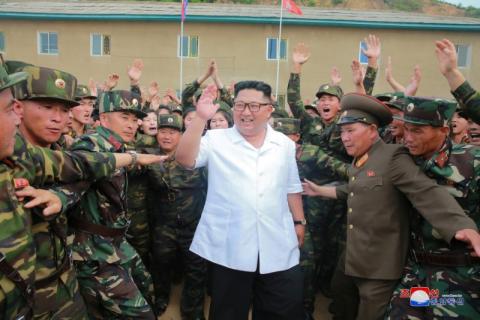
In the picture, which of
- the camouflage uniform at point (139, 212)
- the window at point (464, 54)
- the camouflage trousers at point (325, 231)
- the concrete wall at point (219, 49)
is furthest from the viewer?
the window at point (464, 54)

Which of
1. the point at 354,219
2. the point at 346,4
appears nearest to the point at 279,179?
the point at 354,219

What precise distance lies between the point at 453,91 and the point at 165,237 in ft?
10.2

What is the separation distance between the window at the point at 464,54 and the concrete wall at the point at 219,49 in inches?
9.3

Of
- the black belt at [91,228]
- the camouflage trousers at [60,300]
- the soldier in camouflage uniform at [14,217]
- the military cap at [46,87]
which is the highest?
the military cap at [46,87]

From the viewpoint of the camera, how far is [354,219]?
3.19 m

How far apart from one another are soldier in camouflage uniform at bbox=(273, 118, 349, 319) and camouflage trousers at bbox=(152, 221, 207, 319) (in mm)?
1097

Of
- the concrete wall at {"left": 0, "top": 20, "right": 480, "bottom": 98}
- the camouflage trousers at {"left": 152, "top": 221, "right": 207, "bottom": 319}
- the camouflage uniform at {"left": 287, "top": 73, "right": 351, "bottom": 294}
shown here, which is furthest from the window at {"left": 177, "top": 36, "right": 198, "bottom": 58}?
the camouflage trousers at {"left": 152, "top": 221, "right": 207, "bottom": 319}

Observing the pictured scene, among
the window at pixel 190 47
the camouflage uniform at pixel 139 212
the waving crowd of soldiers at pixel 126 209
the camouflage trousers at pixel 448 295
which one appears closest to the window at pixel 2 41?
the window at pixel 190 47

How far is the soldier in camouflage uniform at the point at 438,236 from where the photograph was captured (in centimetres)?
Result: 256

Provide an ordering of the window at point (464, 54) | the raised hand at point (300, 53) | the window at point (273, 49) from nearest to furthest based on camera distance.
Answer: the raised hand at point (300, 53), the window at point (273, 49), the window at point (464, 54)

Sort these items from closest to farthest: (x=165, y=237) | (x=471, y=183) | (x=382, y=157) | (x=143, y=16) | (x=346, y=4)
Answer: (x=471, y=183) < (x=382, y=157) < (x=165, y=237) < (x=143, y=16) < (x=346, y=4)

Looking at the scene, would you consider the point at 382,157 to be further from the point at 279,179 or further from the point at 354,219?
the point at 279,179

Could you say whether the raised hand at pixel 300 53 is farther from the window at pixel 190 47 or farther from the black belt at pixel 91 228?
the window at pixel 190 47

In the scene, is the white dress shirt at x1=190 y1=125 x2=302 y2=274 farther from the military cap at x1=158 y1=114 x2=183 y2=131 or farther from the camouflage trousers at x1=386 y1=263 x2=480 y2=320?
the military cap at x1=158 y1=114 x2=183 y2=131
